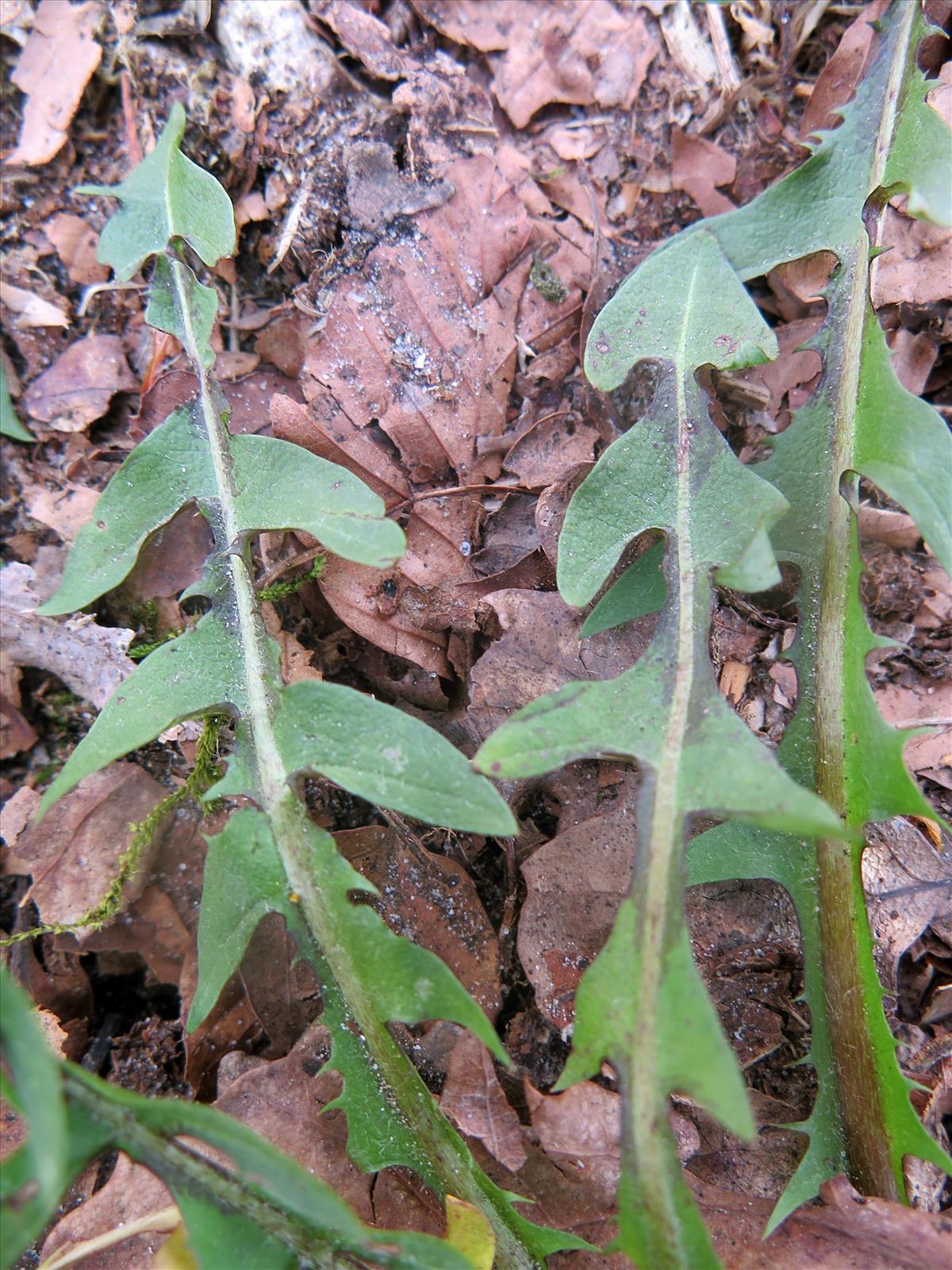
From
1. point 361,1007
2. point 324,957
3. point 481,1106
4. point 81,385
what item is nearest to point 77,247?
point 81,385

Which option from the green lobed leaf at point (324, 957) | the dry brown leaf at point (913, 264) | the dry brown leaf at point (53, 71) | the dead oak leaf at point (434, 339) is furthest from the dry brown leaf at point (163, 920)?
the dry brown leaf at point (913, 264)

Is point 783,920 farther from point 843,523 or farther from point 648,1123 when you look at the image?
point 843,523

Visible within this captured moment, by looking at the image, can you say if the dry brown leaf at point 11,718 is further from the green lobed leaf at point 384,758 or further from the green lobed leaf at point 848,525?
the green lobed leaf at point 848,525

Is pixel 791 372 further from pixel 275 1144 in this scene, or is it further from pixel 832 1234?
pixel 275 1144

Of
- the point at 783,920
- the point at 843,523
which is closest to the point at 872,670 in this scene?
the point at 843,523

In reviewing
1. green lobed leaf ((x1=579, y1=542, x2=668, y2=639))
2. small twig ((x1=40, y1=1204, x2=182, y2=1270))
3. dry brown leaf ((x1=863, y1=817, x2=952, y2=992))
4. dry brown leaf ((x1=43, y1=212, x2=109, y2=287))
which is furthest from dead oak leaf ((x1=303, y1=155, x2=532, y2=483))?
small twig ((x1=40, y1=1204, x2=182, y2=1270))

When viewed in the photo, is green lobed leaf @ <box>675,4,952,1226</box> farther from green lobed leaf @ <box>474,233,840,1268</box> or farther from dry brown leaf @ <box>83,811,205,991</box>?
dry brown leaf @ <box>83,811,205,991</box>
